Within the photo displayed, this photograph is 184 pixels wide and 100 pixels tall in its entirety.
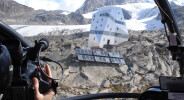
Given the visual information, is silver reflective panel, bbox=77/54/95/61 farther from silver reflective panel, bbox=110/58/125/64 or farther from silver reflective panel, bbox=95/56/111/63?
silver reflective panel, bbox=110/58/125/64

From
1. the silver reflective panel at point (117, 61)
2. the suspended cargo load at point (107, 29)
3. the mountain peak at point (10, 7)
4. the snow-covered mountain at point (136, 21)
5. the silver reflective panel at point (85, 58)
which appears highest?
the mountain peak at point (10, 7)

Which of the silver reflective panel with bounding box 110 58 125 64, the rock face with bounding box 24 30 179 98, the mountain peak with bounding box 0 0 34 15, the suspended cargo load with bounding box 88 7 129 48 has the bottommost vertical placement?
the rock face with bounding box 24 30 179 98

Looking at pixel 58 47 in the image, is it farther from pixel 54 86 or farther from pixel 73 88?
pixel 54 86

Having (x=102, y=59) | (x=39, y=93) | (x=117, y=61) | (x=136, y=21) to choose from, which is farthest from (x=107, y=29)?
(x=136, y=21)

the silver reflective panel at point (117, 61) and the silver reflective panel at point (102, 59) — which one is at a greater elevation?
the silver reflective panel at point (102, 59)

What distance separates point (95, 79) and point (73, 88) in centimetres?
198

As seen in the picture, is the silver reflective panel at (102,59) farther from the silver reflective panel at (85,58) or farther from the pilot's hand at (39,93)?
the pilot's hand at (39,93)

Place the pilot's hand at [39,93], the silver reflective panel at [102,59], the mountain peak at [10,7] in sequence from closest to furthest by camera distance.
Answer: the pilot's hand at [39,93], the silver reflective panel at [102,59], the mountain peak at [10,7]

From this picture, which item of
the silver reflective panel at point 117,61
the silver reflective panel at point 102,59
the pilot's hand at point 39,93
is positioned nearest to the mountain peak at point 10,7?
the silver reflective panel at point 102,59

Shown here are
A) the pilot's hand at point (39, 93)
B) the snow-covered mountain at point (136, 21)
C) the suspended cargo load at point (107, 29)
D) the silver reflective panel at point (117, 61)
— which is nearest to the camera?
the pilot's hand at point (39, 93)

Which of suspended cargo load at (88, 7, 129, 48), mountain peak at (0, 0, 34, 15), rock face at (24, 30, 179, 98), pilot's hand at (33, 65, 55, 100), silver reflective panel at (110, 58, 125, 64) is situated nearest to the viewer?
pilot's hand at (33, 65, 55, 100)

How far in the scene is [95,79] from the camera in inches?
476

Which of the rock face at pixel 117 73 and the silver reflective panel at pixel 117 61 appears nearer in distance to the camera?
the rock face at pixel 117 73

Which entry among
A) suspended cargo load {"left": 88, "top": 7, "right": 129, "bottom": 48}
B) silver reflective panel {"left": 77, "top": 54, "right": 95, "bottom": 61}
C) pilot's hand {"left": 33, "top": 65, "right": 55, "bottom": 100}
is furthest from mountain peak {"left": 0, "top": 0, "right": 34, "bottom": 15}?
pilot's hand {"left": 33, "top": 65, "right": 55, "bottom": 100}
